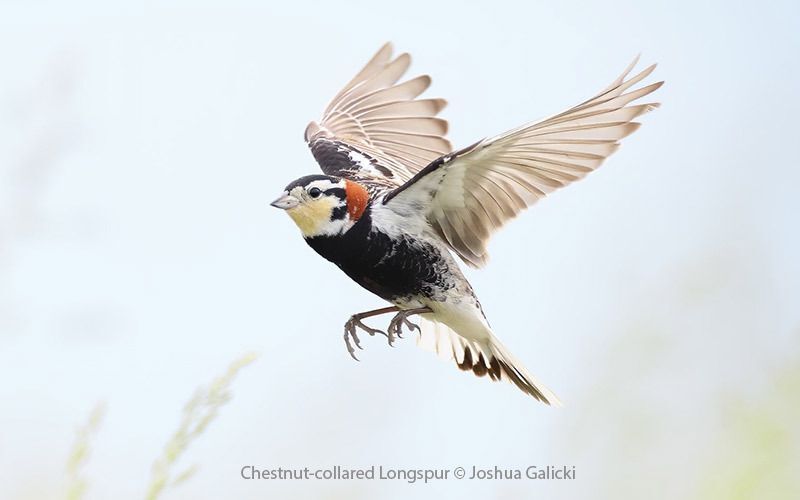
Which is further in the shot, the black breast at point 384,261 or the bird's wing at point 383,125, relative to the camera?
the bird's wing at point 383,125

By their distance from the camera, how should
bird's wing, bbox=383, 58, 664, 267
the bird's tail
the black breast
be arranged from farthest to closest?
the bird's tail < the black breast < bird's wing, bbox=383, 58, 664, 267

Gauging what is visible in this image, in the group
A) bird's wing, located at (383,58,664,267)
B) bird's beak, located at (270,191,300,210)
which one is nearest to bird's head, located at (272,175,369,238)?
bird's beak, located at (270,191,300,210)

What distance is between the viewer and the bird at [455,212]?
11.3 feet

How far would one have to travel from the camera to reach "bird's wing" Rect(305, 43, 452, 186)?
16.7ft

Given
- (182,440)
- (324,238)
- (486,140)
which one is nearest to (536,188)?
(486,140)

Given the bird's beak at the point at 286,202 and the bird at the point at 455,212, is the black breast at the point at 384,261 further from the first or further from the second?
the bird's beak at the point at 286,202

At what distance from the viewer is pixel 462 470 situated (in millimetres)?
3512

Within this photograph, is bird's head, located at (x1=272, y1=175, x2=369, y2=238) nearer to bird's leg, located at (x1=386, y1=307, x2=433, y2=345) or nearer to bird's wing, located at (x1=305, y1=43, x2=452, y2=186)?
bird's leg, located at (x1=386, y1=307, x2=433, y2=345)

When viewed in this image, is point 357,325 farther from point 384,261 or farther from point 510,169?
point 510,169

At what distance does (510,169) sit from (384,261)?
58cm

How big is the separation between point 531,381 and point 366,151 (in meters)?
1.75

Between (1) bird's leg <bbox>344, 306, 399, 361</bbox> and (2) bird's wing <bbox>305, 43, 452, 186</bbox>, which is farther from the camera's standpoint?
(2) bird's wing <bbox>305, 43, 452, 186</bbox>

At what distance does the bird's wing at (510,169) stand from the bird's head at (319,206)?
218 mm

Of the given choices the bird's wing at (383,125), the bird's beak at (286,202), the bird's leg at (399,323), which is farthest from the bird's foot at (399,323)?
the bird's wing at (383,125)
